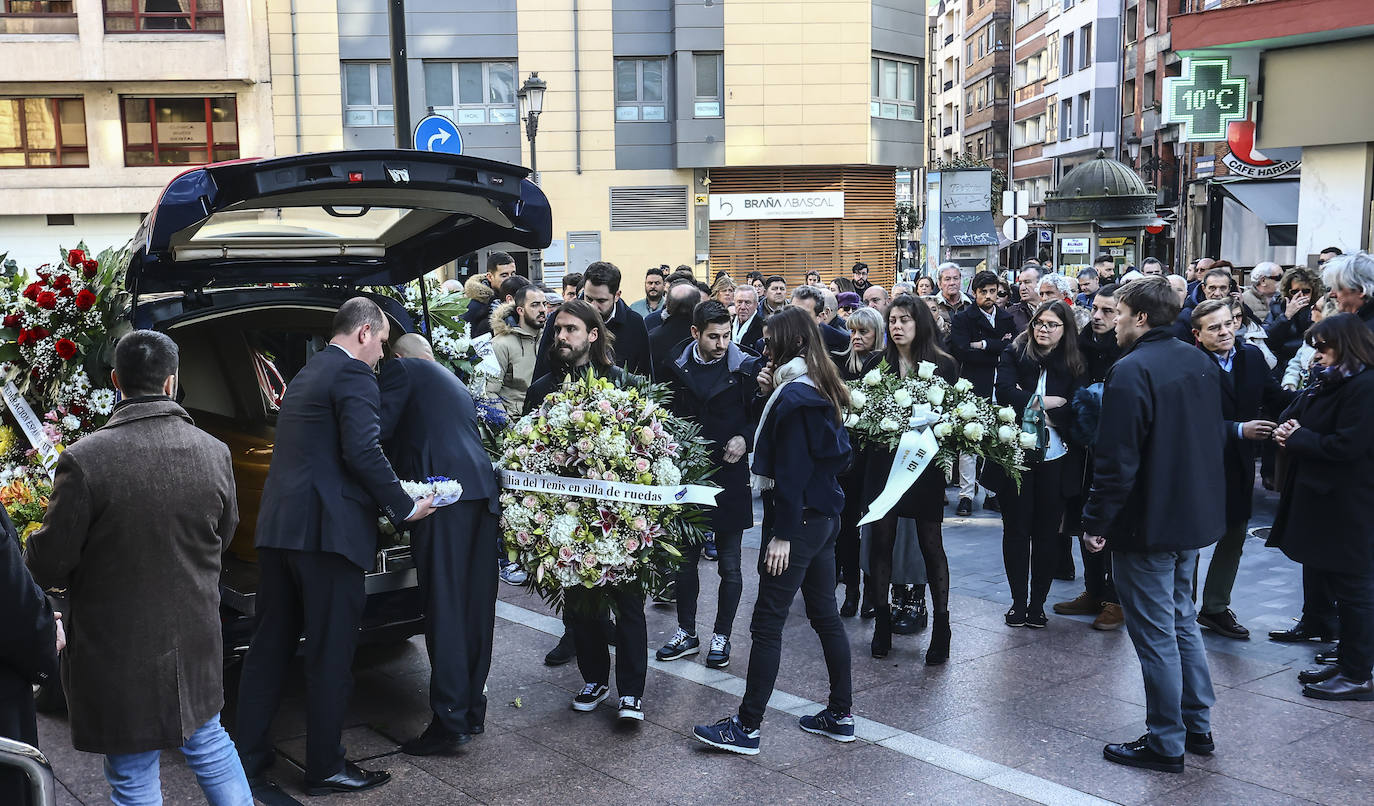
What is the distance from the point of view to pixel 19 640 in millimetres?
3420

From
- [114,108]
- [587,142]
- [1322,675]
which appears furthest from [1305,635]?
[114,108]

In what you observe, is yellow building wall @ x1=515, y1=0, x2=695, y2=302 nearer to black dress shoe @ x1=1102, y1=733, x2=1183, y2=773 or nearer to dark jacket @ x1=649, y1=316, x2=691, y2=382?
dark jacket @ x1=649, y1=316, x2=691, y2=382

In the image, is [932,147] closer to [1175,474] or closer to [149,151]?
[149,151]

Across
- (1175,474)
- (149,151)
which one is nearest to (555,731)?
(1175,474)

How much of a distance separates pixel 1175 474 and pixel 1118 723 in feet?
4.33

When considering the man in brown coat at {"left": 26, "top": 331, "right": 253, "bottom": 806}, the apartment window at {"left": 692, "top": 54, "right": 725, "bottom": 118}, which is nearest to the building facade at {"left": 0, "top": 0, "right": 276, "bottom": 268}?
the apartment window at {"left": 692, "top": 54, "right": 725, "bottom": 118}

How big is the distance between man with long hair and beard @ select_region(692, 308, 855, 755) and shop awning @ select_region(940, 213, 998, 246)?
20.5 meters

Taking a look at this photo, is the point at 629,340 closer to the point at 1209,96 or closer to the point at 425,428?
the point at 425,428

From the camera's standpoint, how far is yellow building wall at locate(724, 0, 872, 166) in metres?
33.6

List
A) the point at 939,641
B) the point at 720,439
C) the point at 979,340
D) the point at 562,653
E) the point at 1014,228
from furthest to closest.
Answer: the point at 1014,228 → the point at 979,340 → the point at 720,439 → the point at 562,653 → the point at 939,641

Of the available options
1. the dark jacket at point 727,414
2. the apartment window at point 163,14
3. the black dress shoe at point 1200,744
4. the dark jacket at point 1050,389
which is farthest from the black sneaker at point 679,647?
the apartment window at point 163,14

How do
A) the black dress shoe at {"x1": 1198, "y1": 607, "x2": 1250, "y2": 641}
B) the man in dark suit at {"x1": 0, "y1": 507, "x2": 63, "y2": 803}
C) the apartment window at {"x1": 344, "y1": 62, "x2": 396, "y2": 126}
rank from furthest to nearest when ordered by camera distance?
the apartment window at {"x1": 344, "y1": 62, "x2": 396, "y2": 126} → the black dress shoe at {"x1": 1198, "y1": 607, "x2": 1250, "y2": 641} → the man in dark suit at {"x1": 0, "y1": 507, "x2": 63, "y2": 803}

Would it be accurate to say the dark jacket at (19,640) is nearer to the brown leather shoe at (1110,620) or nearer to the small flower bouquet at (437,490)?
the small flower bouquet at (437,490)

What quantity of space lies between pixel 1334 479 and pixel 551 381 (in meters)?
4.06
